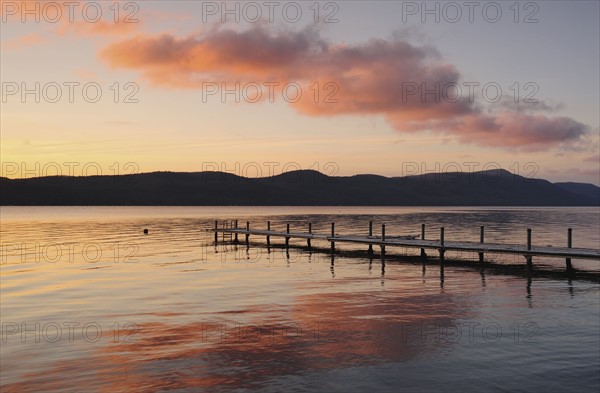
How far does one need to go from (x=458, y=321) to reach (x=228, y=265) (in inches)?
925

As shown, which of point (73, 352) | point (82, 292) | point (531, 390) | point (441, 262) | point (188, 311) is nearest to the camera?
point (531, 390)

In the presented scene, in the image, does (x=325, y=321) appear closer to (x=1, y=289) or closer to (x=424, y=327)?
(x=424, y=327)

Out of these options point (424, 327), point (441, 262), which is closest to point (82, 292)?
point (424, 327)

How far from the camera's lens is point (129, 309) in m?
25.0

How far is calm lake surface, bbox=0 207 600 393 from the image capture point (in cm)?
1548

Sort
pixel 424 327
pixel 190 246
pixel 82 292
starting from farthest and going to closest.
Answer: pixel 190 246
pixel 82 292
pixel 424 327

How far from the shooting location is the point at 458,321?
72.6 ft

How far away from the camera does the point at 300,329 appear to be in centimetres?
2086

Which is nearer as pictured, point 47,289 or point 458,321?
point 458,321

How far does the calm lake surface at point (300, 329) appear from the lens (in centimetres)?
1548

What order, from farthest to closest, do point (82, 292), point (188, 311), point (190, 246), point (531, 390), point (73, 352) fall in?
point (190, 246), point (82, 292), point (188, 311), point (73, 352), point (531, 390)

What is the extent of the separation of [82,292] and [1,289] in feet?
15.7

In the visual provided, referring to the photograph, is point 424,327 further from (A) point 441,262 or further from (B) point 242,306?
(A) point 441,262

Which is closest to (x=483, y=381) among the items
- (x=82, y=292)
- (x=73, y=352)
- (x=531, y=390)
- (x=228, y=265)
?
(x=531, y=390)
